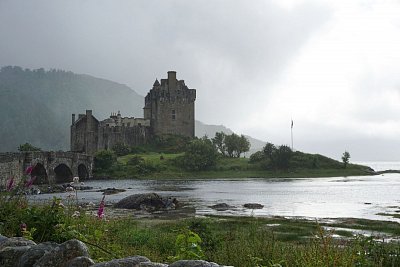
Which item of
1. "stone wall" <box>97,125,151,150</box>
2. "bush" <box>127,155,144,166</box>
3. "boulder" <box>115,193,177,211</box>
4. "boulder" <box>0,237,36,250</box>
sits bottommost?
"boulder" <box>115,193,177,211</box>

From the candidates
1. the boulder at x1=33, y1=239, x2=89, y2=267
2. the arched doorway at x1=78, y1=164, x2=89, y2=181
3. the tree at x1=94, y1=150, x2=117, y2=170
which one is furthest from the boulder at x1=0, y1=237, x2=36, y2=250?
the tree at x1=94, y1=150, x2=117, y2=170

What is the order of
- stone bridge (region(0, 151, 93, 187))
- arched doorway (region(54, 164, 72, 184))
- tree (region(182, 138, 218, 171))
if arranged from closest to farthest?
stone bridge (region(0, 151, 93, 187)) → arched doorway (region(54, 164, 72, 184)) → tree (region(182, 138, 218, 171))

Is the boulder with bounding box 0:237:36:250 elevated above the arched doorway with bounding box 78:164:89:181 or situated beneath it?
situated beneath

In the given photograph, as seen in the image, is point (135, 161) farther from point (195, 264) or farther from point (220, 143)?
point (195, 264)

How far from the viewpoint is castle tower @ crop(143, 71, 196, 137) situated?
14238 cm

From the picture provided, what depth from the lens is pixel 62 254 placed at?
22.5 ft

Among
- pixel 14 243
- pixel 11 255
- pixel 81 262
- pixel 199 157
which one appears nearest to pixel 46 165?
pixel 199 157

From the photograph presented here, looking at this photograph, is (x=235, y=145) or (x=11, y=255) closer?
(x=11, y=255)

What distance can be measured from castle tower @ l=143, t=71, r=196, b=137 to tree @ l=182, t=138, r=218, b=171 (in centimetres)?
3095

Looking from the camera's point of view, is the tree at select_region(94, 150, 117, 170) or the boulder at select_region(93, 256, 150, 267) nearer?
the boulder at select_region(93, 256, 150, 267)

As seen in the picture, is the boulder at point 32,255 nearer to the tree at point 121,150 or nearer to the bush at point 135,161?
the bush at point 135,161

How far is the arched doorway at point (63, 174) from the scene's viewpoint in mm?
91881

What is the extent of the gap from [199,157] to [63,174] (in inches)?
1160

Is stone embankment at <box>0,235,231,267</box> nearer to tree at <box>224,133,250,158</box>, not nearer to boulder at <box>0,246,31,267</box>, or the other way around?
boulder at <box>0,246,31,267</box>
